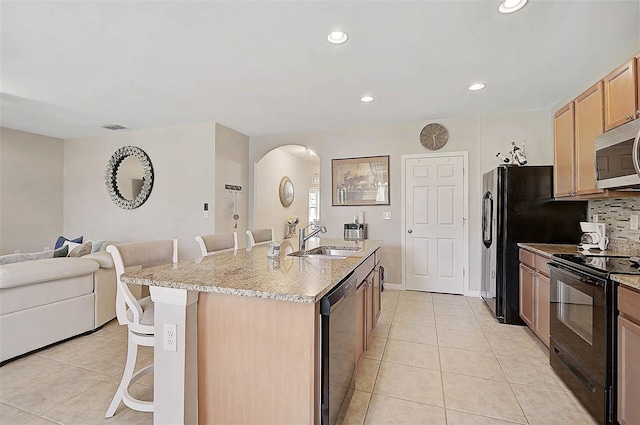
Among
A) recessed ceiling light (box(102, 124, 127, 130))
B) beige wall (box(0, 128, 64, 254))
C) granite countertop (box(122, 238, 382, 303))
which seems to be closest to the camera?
granite countertop (box(122, 238, 382, 303))

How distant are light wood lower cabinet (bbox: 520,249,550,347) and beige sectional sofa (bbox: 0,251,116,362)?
405 centimetres

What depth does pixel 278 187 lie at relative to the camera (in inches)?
255

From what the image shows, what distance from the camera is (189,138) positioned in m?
4.75

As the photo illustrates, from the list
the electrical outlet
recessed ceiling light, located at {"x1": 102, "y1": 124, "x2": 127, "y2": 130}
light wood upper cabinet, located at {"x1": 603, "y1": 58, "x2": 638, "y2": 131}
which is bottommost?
the electrical outlet

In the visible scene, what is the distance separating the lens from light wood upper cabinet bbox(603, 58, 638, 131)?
1959 millimetres

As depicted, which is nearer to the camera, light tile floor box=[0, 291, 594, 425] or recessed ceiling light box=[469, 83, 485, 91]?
light tile floor box=[0, 291, 594, 425]

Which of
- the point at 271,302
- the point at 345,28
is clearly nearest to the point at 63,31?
the point at 345,28

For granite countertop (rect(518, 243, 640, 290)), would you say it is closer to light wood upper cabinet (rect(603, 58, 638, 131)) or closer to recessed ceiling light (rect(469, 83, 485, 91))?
light wood upper cabinet (rect(603, 58, 638, 131))

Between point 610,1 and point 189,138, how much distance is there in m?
4.79

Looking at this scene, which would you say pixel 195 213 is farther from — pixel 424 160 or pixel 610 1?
pixel 610 1

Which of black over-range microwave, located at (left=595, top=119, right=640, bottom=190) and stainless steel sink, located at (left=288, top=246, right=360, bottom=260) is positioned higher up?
black over-range microwave, located at (left=595, top=119, right=640, bottom=190)

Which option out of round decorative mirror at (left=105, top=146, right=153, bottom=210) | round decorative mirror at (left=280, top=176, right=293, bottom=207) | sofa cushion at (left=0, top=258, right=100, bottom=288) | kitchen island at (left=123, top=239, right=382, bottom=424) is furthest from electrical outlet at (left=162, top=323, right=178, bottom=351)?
round decorative mirror at (left=280, top=176, right=293, bottom=207)

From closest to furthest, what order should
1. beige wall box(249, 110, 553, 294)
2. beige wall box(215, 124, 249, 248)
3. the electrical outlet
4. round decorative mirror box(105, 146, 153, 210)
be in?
1. the electrical outlet
2. beige wall box(249, 110, 553, 294)
3. beige wall box(215, 124, 249, 248)
4. round decorative mirror box(105, 146, 153, 210)

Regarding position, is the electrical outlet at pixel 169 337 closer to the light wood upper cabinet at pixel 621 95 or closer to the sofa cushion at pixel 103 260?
the sofa cushion at pixel 103 260
